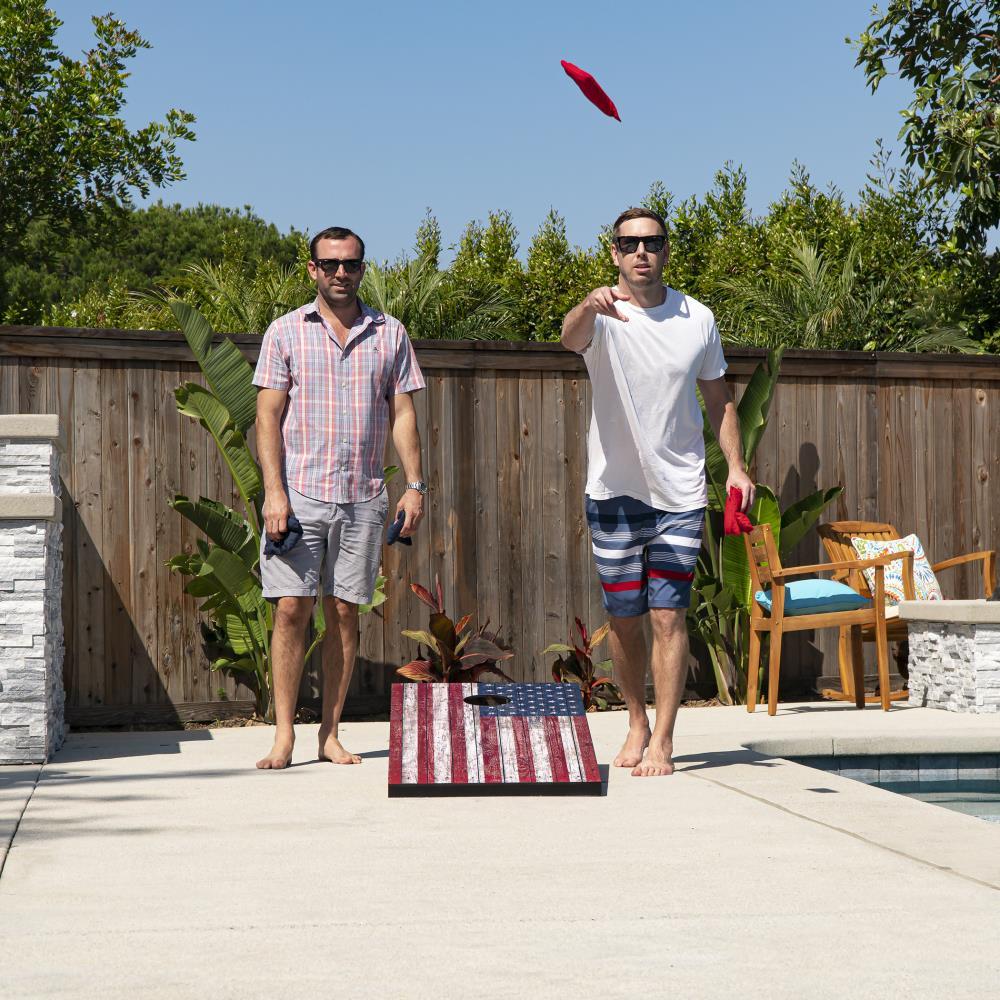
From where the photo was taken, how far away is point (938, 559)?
7723 millimetres

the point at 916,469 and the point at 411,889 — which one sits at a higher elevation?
the point at 916,469

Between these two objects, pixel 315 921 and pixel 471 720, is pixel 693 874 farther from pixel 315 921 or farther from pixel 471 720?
pixel 471 720

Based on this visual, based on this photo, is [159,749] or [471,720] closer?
[471,720]

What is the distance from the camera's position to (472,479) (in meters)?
6.95

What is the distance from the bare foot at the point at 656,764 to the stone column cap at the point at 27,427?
7.69 feet

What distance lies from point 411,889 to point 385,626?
13.2 feet

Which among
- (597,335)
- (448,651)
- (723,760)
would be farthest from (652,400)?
(448,651)

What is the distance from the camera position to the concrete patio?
7.17 ft

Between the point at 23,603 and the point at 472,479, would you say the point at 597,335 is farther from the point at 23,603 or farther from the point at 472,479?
the point at 472,479

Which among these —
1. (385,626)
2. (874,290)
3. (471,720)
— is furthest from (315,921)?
(874,290)

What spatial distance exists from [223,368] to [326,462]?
1.81m

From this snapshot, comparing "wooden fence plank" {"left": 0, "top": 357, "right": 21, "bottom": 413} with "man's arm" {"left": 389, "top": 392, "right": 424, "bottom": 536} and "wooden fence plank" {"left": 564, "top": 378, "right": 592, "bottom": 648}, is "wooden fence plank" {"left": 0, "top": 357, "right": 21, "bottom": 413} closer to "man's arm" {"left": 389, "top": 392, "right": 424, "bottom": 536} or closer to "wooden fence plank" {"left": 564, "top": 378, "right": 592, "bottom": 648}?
"man's arm" {"left": 389, "top": 392, "right": 424, "bottom": 536}

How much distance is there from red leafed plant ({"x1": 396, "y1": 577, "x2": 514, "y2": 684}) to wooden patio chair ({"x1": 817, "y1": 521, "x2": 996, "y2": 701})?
6.31ft

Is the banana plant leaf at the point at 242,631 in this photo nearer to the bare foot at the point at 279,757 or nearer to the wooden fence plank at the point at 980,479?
the bare foot at the point at 279,757
